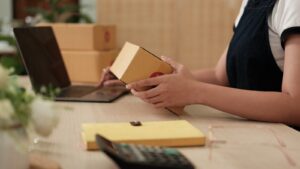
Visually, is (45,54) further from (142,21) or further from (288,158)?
(288,158)

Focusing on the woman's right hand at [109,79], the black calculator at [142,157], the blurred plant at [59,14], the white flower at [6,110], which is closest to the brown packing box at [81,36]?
the woman's right hand at [109,79]

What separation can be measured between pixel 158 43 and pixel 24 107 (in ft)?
5.17

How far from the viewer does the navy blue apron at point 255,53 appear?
3.81 ft

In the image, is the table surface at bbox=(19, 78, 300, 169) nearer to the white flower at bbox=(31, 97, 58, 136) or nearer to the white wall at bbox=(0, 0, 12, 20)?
the white flower at bbox=(31, 97, 58, 136)

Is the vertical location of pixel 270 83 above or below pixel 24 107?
below

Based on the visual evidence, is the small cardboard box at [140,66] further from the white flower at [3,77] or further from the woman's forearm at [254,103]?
the white flower at [3,77]

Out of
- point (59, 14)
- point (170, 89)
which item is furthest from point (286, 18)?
point (59, 14)

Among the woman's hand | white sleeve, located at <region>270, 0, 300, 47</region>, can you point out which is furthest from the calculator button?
white sleeve, located at <region>270, 0, 300, 47</region>

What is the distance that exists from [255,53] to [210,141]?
1.42ft

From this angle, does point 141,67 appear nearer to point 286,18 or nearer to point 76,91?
point 286,18

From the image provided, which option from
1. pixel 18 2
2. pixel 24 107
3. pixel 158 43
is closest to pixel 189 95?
pixel 24 107

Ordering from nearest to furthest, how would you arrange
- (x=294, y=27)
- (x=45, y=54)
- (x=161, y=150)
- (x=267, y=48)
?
(x=161, y=150) < (x=294, y=27) < (x=267, y=48) < (x=45, y=54)

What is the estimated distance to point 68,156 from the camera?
2.35ft

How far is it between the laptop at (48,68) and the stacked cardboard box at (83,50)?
0.57 ft
